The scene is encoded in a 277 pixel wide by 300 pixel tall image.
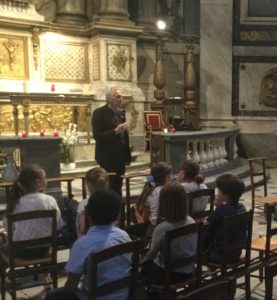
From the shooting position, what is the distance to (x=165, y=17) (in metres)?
13.8

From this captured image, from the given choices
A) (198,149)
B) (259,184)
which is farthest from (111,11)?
(259,184)

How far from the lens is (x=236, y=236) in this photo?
3.63m

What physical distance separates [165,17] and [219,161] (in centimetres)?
572

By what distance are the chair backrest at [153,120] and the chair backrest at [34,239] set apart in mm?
Result: 8284

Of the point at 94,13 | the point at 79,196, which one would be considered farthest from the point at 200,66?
the point at 79,196

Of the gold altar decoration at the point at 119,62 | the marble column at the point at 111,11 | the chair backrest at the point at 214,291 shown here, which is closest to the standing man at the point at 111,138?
the chair backrest at the point at 214,291

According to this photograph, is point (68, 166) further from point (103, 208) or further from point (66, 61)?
point (103, 208)

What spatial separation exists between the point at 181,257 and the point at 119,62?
895 centimetres

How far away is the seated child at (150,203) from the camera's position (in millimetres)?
4168

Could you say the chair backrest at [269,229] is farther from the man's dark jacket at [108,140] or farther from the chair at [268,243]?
the man's dark jacket at [108,140]

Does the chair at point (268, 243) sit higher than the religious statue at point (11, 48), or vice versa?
the religious statue at point (11, 48)

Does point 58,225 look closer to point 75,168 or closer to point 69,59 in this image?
point 75,168

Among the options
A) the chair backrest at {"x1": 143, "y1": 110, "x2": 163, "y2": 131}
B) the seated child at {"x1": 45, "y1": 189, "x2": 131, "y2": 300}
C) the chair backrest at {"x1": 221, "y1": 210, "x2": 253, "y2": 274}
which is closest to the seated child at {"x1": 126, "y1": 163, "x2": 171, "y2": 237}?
the chair backrest at {"x1": 221, "y1": 210, "x2": 253, "y2": 274}

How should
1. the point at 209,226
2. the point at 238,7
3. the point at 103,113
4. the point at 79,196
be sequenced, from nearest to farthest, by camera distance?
the point at 209,226, the point at 103,113, the point at 79,196, the point at 238,7
